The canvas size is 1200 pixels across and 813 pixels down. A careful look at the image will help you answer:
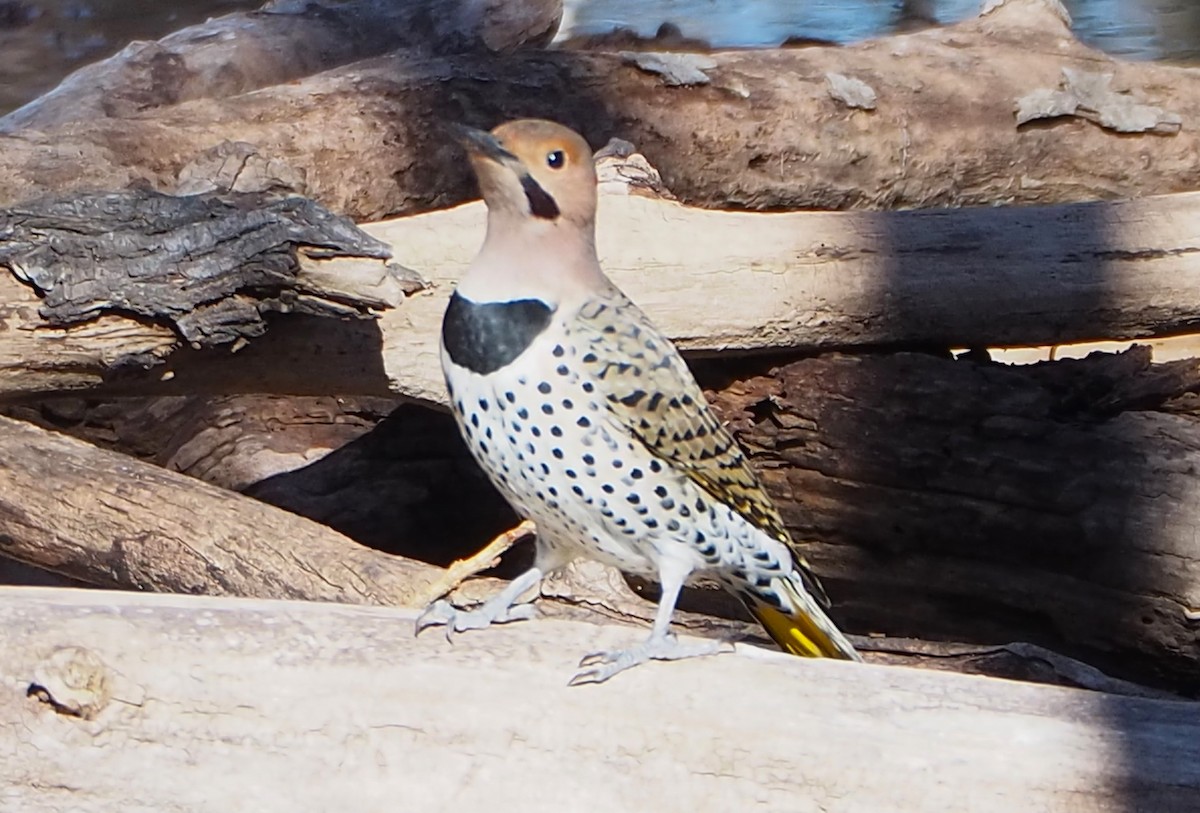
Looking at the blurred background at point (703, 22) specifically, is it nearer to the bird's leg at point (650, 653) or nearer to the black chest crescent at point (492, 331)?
→ the black chest crescent at point (492, 331)

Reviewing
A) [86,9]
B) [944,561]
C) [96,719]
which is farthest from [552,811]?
[86,9]

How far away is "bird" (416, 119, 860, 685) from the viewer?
2.44 metres

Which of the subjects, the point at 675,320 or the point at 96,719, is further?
the point at 675,320

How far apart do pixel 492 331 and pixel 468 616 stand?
446mm

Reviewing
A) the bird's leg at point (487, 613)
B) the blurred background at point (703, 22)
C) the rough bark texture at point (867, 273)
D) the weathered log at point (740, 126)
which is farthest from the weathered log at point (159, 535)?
the blurred background at point (703, 22)

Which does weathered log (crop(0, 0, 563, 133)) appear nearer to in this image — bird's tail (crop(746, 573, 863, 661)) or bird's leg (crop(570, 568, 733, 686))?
bird's tail (crop(746, 573, 863, 661))

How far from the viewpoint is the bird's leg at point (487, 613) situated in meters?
2.42

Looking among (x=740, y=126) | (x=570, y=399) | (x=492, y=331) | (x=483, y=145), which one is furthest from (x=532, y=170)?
(x=740, y=126)

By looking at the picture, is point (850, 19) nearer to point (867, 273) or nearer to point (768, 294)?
point (867, 273)

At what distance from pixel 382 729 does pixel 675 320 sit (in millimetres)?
1571

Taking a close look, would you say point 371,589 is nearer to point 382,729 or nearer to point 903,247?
point 382,729

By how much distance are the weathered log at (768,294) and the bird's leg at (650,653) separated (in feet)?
3.62

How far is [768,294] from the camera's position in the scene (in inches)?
142

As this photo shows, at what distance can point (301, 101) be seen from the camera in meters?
4.44
